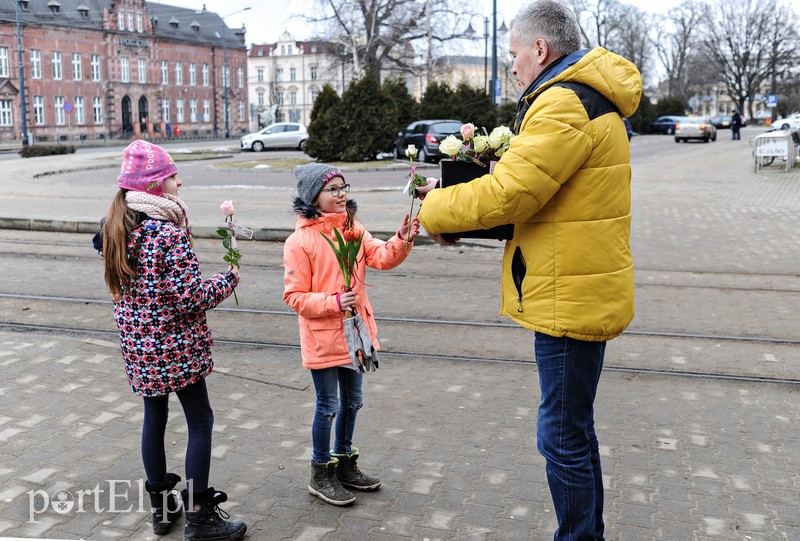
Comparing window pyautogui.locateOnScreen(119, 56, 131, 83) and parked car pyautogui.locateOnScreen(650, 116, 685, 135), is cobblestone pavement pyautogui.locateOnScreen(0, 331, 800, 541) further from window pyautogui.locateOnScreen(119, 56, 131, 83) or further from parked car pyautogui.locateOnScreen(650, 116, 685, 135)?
window pyautogui.locateOnScreen(119, 56, 131, 83)

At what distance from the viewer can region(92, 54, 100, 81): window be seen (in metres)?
71.2

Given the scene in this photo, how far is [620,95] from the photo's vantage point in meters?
2.81

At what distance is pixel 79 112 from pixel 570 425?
72.9 metres

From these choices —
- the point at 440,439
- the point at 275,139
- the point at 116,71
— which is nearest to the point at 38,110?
the point at 116,71

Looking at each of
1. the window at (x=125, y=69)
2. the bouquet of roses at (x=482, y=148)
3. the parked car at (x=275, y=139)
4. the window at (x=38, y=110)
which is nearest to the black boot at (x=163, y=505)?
the bouquet of roses at (x=482, y=148)

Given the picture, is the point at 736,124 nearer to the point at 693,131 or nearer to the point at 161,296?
the point at 693,131

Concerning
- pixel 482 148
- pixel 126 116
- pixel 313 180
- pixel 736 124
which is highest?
pixel 126 116

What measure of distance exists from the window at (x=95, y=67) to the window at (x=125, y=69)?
2288 mm

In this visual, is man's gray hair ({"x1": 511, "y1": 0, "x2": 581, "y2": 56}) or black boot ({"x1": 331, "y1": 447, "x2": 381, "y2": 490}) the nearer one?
man's gray hair ({"x1": 511, "y1": 0, "x2": 581, "y2": 56})

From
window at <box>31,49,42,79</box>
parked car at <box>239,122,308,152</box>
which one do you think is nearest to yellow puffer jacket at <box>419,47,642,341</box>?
parked car at <box>239,122,308,152</box>

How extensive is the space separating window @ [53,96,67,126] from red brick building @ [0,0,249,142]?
8 centimetres

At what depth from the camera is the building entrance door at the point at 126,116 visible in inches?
2906

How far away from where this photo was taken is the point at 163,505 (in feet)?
12.4

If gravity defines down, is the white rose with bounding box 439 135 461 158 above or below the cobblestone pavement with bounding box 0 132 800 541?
above
